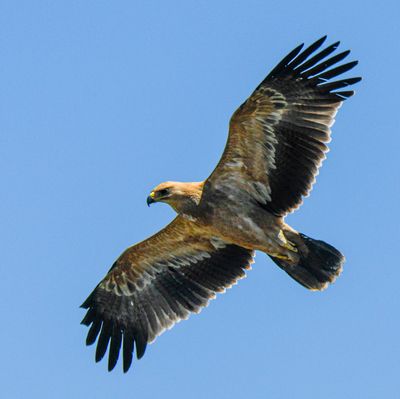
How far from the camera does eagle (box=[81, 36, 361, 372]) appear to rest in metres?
13.1

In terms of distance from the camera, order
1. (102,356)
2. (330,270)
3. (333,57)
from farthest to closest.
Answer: (102,356), (330,270), (333,57)

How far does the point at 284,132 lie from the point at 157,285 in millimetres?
3127

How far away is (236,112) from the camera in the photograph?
42.8 ft

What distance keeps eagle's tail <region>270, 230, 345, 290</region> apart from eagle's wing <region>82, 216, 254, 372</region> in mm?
893

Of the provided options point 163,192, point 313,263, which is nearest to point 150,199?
point 163,192

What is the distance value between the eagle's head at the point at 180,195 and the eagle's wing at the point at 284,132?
0.48 ft

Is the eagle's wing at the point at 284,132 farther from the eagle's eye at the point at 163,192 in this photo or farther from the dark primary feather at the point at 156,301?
the dark primary feather at the point at 156,301

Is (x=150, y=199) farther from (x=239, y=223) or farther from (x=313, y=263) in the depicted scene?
(x=313, y=263)

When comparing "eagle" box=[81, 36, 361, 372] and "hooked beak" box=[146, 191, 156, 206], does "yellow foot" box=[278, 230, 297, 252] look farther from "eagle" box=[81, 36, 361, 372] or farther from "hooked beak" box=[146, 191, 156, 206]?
"hooked beak" box=[146, 191, 156, 206]

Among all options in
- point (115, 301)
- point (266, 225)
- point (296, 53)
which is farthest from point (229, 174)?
point (115, 301)

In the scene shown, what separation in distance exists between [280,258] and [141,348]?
2.40 meters

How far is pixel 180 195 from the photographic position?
13.5 m

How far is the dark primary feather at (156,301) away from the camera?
14492 mm

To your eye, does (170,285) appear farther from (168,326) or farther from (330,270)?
(330,270)
